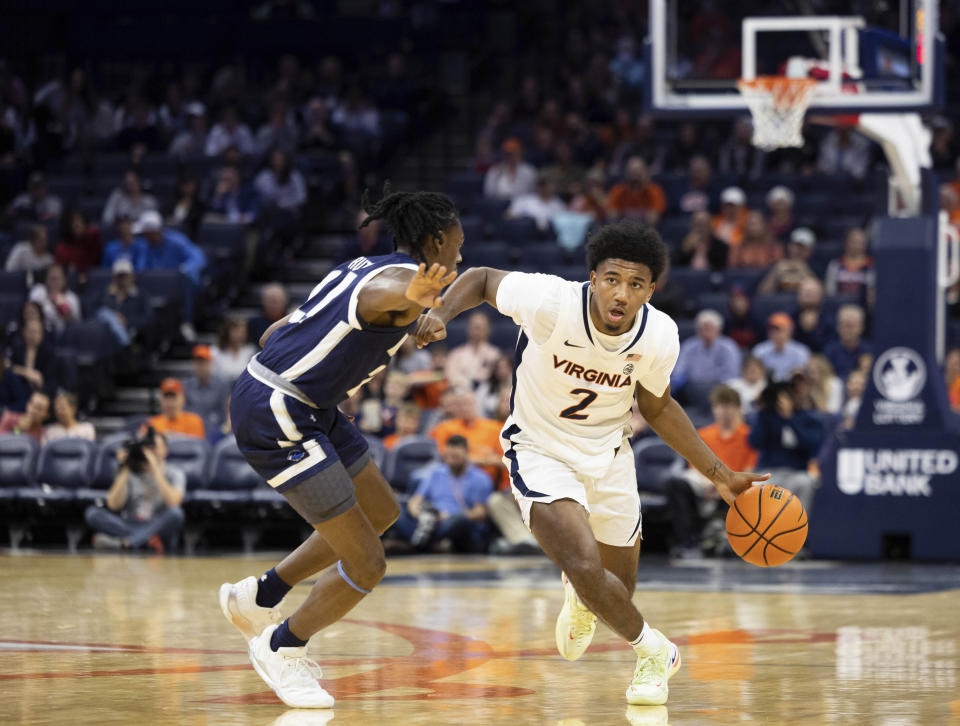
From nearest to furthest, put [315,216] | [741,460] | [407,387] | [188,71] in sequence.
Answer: [741,460]
[407,387]
[315,216]
[188,71]

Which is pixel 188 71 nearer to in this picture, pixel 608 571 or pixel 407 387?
pixel 407 387

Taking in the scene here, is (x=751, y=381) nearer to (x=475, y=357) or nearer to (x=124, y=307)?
(x=475, y=357)

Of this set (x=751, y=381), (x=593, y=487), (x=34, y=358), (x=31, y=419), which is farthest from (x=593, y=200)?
(x=593, y=487)

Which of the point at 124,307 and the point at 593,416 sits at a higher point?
the point at 124,307

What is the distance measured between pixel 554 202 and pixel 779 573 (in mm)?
6741

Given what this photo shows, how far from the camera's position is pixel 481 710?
539 centimetres

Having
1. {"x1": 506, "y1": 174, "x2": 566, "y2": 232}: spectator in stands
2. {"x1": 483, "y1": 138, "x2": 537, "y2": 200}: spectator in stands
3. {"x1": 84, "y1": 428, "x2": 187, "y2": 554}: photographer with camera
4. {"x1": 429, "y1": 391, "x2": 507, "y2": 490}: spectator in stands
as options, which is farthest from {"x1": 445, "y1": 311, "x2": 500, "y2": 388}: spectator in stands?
{"x1": 483, "y1": 138, "x2": 537, "y2": 200}: spectator in stands

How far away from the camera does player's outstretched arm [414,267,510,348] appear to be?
5410 mm

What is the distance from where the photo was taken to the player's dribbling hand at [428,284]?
4953 mm

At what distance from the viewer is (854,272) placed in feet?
45.9

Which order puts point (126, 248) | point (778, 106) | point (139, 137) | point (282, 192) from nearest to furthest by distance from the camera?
point (778, 106)
point (126, 248)
point (282, 192)
point (139, 137)

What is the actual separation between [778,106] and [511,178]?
576 centimetres

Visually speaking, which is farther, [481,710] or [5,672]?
[5,672]

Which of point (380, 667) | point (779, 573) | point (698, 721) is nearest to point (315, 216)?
point (779, 573)
